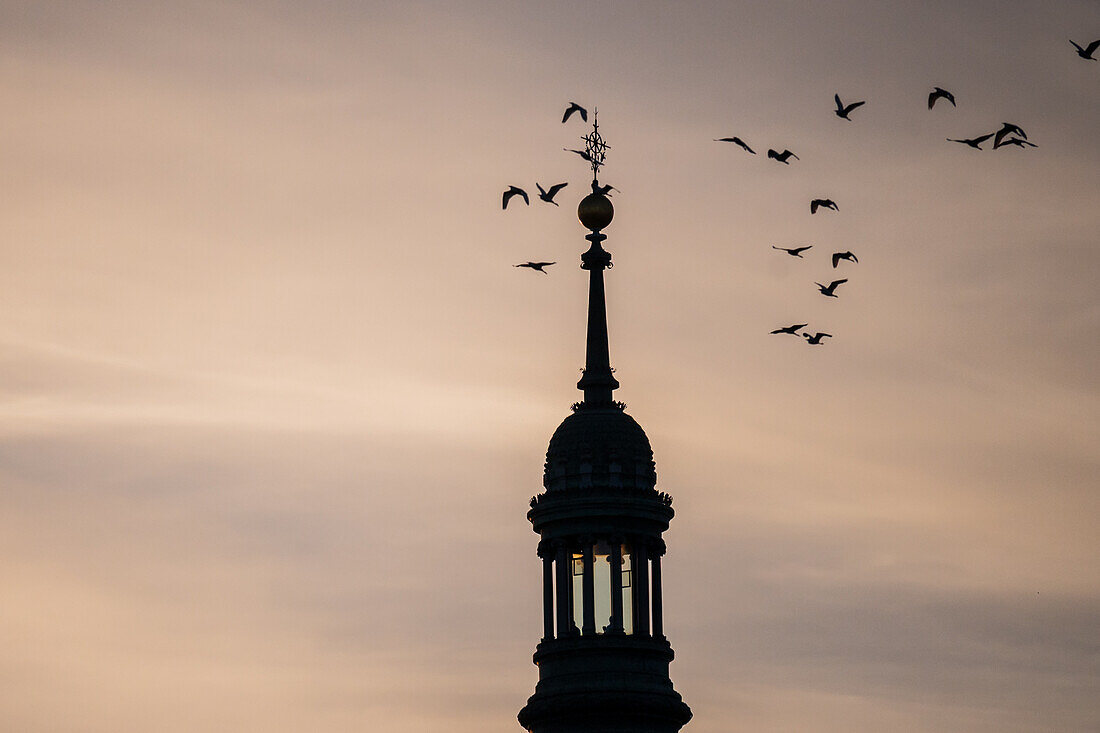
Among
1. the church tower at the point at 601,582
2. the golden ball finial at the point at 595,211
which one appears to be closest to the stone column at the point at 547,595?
the church tower at the point at 601,582

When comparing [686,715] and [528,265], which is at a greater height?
[528,265]

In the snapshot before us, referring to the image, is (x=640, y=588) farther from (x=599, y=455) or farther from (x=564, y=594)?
(x=599, y=455)

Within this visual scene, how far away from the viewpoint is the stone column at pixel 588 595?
413 ft

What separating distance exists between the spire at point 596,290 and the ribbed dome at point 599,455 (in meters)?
1.43

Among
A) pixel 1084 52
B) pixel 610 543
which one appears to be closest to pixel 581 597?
pixel 610 543

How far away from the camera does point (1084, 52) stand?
8119cm

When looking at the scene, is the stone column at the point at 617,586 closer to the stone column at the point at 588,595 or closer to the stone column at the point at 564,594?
the stone column at the point at 588,595

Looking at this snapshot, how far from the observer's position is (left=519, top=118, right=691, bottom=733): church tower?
12450cm

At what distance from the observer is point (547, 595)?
127688mm

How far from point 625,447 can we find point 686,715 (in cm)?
1300

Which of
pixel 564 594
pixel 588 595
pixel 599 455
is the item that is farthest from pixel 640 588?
pixel 599 455

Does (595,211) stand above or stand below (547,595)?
above

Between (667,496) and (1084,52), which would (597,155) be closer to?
(667,496)

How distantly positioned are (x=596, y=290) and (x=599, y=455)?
370 inches
